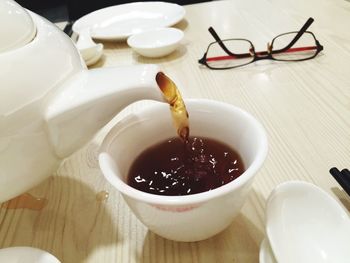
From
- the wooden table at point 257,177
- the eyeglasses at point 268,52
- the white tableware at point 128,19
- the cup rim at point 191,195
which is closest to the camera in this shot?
the cup rim at point 191,195

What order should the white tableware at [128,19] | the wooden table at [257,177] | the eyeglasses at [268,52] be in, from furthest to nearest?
the white tableware at [128,19], the eyeglasses at [268,52], the wooden table at [257,177]

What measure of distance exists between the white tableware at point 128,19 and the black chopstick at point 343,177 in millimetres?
797

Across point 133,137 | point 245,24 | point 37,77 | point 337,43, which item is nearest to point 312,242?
point 133,137

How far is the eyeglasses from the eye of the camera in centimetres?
91

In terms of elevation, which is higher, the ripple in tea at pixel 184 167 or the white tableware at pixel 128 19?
the ripple in tea at pixel 184 167

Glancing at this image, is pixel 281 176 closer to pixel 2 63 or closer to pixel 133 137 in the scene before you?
pixel 133 137

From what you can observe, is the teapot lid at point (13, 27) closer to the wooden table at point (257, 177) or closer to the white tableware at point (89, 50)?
the wooden table at point (257, 177)

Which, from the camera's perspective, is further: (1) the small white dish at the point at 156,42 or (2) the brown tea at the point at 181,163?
(1) the small white dish at the point at 156,42

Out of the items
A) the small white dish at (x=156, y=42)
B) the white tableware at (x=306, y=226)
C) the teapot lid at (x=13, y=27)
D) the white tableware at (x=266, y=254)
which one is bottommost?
the small white dish at (x=156, y=42)

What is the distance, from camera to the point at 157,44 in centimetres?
102

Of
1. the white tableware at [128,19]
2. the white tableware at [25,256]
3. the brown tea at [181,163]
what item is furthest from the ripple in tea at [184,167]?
the white tableware at [128,19]

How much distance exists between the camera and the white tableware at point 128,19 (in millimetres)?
1155

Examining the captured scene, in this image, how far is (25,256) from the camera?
15.4 inches

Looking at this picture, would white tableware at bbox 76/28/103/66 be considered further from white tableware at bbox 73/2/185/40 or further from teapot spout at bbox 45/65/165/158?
teapot spout at bbox 45/65/165/158
